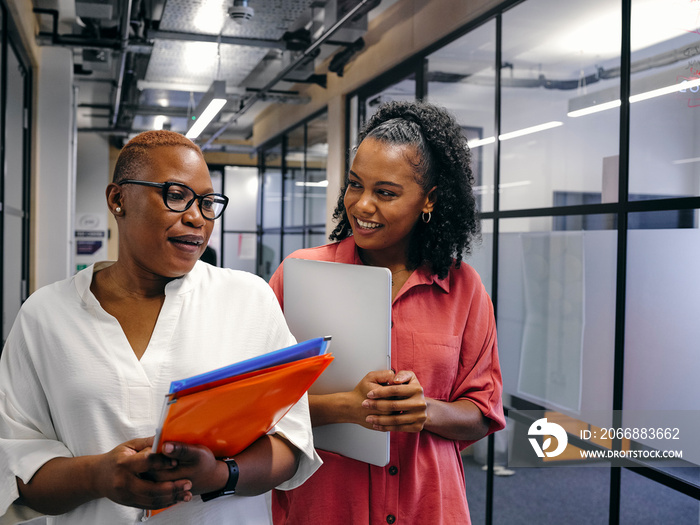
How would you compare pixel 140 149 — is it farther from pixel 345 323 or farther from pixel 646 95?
pixel 646 95

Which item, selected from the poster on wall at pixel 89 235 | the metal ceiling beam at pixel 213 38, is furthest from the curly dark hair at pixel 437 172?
the poster on wall at pixel 89 235

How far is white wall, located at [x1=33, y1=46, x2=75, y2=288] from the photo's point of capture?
14.9 feet

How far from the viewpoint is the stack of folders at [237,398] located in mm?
751

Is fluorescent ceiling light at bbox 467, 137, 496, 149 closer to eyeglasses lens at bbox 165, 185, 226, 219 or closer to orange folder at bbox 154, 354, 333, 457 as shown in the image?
eyeglasses lens at bbox 165, 185, 226, 219

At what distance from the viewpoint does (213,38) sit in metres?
4.47

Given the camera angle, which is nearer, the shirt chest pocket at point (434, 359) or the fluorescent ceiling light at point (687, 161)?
the shirt chest pocket at point (434, 359)

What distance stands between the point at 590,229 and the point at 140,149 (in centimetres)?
191

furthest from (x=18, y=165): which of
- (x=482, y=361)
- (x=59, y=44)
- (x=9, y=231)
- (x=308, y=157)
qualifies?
(x=482, y=361)

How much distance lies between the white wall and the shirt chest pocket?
4031 millimetres

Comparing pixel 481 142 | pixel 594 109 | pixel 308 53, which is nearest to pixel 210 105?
pixel 308 53

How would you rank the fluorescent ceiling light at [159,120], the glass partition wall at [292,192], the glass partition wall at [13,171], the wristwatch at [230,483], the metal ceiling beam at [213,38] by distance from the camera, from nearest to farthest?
the wristwatch at [230,483] < the glass partition wall at [13,171] < the metal ceiling beam at [213,38] < the glass partition wall at [292,192] < the fluorescent ceiling light at [159,120]

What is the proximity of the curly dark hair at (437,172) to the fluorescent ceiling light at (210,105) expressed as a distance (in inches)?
125

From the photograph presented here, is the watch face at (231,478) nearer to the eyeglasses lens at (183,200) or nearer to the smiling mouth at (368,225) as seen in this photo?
the eyeglasses lens at (183,200)

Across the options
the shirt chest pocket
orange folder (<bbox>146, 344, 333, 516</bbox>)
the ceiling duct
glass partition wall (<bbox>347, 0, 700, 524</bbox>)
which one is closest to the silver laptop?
the shirt chest pocket
